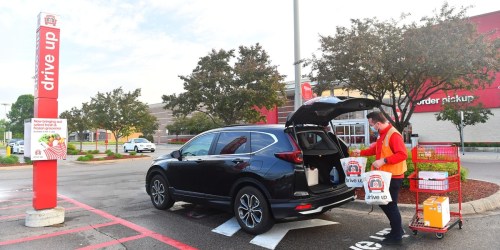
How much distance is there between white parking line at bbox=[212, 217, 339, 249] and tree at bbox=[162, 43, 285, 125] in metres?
13.2

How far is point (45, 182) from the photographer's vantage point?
613cm

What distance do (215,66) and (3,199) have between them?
519 inches

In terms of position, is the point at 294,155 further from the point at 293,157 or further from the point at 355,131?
the point at 355,131

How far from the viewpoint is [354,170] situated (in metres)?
5.41

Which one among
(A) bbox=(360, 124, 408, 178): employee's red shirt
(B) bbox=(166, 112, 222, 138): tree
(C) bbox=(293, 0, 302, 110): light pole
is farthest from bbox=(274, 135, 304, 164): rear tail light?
(B) bbox=(166, 112, 222, 138): tree

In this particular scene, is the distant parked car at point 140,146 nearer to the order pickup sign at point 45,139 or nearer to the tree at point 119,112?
the tree at point 119,112

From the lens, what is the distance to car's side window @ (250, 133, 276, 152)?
5.42 m

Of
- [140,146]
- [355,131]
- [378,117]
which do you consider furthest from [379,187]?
[140,146]

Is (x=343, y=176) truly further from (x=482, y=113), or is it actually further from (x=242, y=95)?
(x=482, y=113)

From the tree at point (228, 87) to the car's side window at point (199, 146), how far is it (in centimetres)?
1203

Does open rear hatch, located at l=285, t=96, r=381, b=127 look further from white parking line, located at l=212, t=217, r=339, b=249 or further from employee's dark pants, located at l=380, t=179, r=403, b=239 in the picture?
white parking line, located at l=212, t=217, r=339, b=249

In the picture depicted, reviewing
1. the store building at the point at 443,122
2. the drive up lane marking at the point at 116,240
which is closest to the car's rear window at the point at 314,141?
the drive up lane marking at the point at 116,240

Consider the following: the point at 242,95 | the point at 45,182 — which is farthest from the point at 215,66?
the point at 45,182

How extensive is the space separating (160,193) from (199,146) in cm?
149
